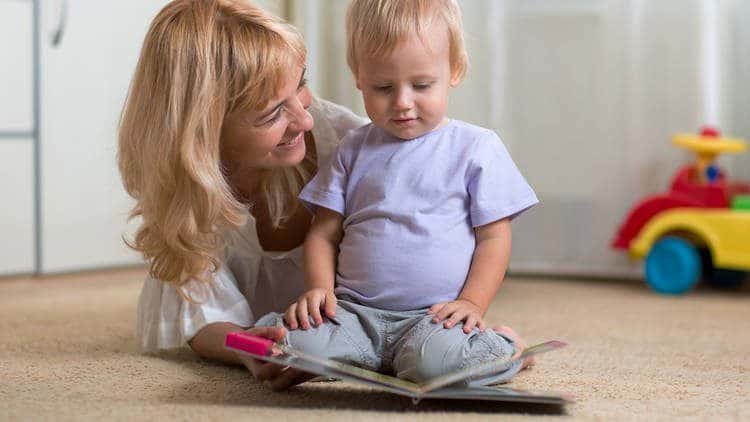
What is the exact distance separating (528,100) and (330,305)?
1137 millimetres

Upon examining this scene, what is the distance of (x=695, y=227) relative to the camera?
200cm

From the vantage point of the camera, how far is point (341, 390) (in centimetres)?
113

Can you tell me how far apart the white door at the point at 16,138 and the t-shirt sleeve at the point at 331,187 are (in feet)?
3.78

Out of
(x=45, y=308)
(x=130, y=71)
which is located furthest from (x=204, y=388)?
(x=130, y=71)

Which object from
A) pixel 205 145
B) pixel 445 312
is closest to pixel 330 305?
pixel 445 312

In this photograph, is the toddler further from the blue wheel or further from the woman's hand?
the blue wheel

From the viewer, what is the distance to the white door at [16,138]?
2.17 metres

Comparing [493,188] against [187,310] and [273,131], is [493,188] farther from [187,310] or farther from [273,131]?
[187,310]

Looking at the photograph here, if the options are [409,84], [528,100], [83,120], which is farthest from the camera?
[83,120]

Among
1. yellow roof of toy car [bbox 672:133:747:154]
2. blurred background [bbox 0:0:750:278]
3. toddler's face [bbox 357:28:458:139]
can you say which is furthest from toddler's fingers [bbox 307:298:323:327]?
yellow roof of toy car [bbox 672:133:747:154]

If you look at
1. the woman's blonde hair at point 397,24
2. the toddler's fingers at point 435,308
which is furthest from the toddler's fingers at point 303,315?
the woman's blonde hair at point 397,24

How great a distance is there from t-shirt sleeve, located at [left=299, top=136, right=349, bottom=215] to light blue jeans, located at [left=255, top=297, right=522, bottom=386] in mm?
118

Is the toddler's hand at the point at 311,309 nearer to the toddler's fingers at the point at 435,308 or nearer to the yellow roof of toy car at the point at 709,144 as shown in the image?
the toddler's fingers at the point at 435,308

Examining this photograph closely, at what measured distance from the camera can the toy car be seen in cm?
196
